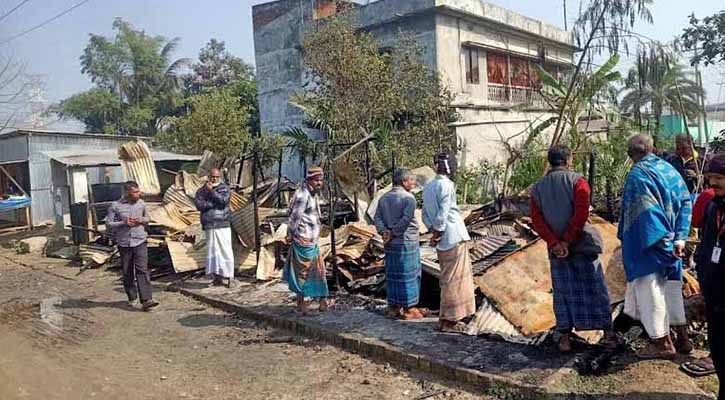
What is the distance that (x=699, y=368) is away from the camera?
4414 mm

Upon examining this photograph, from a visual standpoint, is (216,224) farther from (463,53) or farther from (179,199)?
(463,53)

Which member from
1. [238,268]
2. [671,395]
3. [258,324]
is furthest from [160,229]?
[671,395]

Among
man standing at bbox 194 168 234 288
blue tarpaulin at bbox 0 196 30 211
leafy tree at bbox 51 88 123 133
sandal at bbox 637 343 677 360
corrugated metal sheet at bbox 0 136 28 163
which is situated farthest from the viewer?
leafy tree at bbox 51 88 123 133

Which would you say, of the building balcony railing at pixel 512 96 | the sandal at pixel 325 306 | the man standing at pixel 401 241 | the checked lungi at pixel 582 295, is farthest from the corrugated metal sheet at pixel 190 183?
the building balcony railing at pixel 512 96

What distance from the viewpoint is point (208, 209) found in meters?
9.06

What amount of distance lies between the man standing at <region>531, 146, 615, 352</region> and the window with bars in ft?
50.2

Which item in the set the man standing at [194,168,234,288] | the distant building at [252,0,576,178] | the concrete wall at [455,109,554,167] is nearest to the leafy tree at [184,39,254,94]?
the distant building at [252,0,576,178]

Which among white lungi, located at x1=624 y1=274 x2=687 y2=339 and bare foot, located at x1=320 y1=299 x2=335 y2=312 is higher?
white lungi, located at x1=624 y1=274 x2=687 y2=339

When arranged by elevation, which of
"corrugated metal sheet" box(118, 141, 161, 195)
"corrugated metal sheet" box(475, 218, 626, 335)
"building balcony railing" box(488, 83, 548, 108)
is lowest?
"corrugated metal sheet" box(475, 218, 626, 335)

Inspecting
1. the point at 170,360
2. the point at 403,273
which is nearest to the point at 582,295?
the point at 403,273

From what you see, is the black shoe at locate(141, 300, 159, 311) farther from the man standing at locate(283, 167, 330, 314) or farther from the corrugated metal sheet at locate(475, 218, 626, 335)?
the corrugated metal sheet at locate(475, 218, 626, 335)

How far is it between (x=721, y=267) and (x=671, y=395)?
3.46 feet

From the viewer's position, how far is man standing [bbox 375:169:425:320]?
21.5 ft

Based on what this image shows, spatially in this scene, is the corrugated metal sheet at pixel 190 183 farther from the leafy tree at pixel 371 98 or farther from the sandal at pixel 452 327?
the sandal at pixel 452 327
